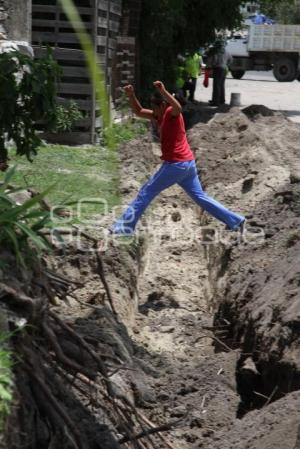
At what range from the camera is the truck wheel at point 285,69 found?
130 feet

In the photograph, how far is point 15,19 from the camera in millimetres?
12523

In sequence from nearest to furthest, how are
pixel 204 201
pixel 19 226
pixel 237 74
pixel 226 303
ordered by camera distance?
1. pixel 19 226
2. pixel 226 303
3. pixel 204 201
4. pixel 237 74

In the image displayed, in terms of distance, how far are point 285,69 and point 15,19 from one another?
1122 inches

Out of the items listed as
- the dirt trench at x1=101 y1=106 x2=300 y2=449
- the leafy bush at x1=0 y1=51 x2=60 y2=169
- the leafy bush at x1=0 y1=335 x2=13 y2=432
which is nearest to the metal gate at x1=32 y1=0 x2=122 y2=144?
the dirt trench at x1=101 y1=106 x2=300 y2=449

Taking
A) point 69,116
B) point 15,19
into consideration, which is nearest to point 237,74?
point 69,116

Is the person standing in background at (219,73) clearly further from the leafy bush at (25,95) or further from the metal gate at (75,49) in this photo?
the leafy bush at (25,95)

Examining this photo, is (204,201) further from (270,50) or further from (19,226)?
(270,50)

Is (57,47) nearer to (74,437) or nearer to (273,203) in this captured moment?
(273,203)

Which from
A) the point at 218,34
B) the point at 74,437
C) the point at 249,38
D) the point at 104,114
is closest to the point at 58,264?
the point at 74,437

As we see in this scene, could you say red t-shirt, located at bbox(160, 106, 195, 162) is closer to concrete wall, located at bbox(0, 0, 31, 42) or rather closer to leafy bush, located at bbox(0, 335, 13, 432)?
concrete wall, located at bbox(0, 0, 31, 42)

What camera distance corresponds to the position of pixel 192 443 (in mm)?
6449

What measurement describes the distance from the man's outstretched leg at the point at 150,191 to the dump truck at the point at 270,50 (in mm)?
A: 28836

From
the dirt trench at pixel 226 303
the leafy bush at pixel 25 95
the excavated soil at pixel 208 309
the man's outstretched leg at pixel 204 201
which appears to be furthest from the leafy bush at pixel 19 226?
the man's outstretched leg at pixel 204 201

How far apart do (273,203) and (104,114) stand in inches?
388
